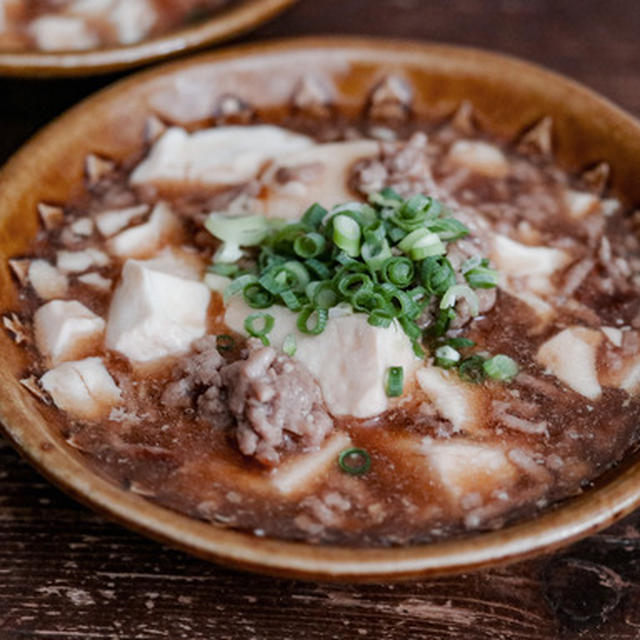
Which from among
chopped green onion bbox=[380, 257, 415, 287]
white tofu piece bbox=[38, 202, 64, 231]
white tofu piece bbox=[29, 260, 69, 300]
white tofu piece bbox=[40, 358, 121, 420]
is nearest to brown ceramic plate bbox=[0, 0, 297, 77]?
white tofu piece bbox=[38, 202, 64, 231]

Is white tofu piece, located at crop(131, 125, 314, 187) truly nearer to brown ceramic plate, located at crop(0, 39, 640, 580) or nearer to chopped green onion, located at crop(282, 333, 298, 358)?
brown ceramic plate, located at crop(0, 39, 640, 580)

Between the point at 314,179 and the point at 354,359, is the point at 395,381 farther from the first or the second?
the point at 314,179

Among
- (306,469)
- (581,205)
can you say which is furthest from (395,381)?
(581,205)

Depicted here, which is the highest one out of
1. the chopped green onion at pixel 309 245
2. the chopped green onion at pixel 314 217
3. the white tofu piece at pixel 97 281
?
the chopped green onion at pixel 314 217

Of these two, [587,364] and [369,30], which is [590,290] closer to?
[587,364]

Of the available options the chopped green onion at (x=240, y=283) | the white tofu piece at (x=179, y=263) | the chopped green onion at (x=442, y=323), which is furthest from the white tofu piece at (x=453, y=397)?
the white tofu piece at (x=179, y=263)

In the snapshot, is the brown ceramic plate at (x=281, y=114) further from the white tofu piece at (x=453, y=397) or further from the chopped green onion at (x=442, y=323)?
the chopped green onion at (x=442, y=323)
